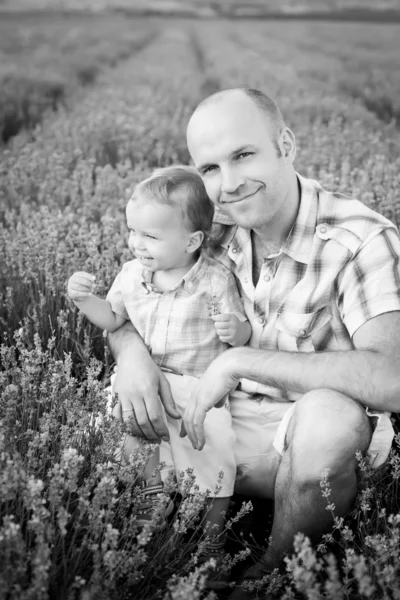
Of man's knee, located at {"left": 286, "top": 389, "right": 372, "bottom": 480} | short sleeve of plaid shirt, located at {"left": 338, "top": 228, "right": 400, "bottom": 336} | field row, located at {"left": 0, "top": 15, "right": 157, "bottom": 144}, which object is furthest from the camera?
field row, located at {"left": 0, "top": 15, "right": 157, "bottom": 144}

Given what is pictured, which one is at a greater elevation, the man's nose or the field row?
the man's nose

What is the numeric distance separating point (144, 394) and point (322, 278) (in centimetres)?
78

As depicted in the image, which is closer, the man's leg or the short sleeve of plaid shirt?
the man's leg

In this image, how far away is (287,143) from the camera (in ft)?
8.98

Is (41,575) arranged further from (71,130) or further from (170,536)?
(71,130)

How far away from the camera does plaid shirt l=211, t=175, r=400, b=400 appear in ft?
8.04

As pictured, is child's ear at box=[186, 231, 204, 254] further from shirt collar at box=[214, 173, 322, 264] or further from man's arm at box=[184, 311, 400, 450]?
man's arm at box=[184, 311, 400, 450]

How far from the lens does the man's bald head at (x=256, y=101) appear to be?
8.67 ft

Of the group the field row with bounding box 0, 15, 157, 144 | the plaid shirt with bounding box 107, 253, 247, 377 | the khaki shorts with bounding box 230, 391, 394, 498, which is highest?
the plaid shirt with bounding box 107, 253, 247, 377

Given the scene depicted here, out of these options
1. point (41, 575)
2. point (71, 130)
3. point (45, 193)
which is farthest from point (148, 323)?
point (71, 130)

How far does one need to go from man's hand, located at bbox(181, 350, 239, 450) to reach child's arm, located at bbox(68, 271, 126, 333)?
604 mm

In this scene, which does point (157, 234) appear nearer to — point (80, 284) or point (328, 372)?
point (80, 284)

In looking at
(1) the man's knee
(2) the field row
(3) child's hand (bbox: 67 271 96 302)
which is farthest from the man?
(2) the field row

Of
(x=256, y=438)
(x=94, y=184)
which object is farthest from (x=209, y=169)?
(x=94, y=184)
